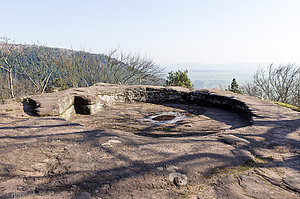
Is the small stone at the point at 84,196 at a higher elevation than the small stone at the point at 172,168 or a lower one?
lower

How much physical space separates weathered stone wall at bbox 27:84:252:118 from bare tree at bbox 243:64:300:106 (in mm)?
16234

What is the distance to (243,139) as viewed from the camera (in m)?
3.03

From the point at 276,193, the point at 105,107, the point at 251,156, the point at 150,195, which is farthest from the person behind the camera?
the point at 105,107

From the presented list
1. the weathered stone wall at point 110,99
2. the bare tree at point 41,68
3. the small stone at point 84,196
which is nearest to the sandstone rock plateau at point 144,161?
the small stone at point 84,196

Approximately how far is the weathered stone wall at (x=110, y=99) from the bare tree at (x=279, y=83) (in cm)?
1623

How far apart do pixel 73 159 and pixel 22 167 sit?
495 mm

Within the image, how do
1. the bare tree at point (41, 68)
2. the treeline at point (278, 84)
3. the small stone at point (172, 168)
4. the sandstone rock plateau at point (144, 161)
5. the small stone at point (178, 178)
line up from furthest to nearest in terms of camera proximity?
the treeline at point (278, 84) → the bare tree at point (41, 68) → the small stone at point (172, 168) → the small stone at point (178, 178) → the sandstone rock plateau at point (144, 161)

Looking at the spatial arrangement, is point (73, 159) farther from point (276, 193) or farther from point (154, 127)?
point (154, 127)

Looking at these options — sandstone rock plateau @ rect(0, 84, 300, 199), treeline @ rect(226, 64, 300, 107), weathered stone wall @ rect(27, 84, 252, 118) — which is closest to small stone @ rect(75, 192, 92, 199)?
sandstone rock plateau @ rect(0, 84, 300, 199)

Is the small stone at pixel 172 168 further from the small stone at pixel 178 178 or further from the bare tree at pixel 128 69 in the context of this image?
the bare tree at pixel 128 69

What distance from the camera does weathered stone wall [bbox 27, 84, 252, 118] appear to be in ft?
16.1

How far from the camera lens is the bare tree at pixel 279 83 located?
2006 centimetres

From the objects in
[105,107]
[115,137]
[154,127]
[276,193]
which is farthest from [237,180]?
[105,107]

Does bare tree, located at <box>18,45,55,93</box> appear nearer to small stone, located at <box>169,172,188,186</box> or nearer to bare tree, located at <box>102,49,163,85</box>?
bare tree, located at <box>102,49,163,85</box>
